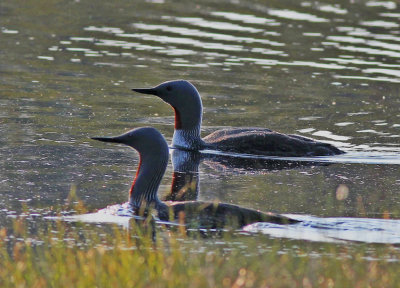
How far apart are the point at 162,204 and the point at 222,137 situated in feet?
13.2

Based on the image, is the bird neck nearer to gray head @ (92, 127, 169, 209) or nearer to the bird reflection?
gray head @ (92, 127, 169, 209)

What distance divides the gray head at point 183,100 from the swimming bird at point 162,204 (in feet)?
12.2

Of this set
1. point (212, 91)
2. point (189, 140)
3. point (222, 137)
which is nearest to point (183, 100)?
point (189, 140)

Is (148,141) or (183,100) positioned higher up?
(148,141)

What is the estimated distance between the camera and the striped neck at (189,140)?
555 inches

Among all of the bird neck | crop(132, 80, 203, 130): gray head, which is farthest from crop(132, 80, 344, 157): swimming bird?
the bird neck

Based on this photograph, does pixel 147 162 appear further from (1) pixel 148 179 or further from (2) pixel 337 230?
(2) pixel 337 230

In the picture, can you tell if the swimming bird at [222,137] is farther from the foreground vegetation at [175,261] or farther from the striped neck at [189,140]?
the foreground vegetation at [175,261]

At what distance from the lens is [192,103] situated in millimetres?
14312

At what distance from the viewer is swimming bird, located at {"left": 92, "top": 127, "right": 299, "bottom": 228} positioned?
377 inches

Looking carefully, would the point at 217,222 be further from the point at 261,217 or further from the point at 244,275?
the point at 244,275

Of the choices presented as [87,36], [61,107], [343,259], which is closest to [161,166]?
[343,259]

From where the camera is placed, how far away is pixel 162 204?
33.0 ft

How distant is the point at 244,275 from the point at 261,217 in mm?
2229
